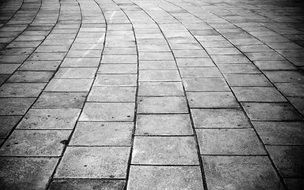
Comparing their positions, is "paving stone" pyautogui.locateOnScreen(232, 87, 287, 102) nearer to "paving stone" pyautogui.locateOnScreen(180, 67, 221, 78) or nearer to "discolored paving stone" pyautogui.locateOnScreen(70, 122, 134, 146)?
"paving stone" pyautogui.locateOnScreen(180, 67, 221, 78)

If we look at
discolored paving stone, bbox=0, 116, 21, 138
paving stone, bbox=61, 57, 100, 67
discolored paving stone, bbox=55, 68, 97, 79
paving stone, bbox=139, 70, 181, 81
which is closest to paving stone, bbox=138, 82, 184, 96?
paving stone, bbox=139, 70, 181, 81

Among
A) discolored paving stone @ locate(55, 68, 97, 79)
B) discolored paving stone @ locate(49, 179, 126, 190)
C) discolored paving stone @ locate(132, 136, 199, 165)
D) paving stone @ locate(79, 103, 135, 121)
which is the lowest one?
Answer: discolored paving stone @ locate(49, 179, 126, 190)

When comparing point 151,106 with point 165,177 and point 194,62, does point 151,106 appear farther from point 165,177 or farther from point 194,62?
point 194,62

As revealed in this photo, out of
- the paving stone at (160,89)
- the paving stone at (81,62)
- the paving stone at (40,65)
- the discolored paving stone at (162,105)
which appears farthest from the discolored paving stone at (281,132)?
the paving stone at (40,65)

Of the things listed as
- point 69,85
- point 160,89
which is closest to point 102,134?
point 160,89

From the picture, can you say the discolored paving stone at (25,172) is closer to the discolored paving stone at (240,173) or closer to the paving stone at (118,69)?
the discolored paving stone at (240,173)

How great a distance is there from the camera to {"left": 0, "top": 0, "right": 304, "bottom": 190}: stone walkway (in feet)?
10.1

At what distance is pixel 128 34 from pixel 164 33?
101 cm

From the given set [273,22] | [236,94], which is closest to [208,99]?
[236,94]

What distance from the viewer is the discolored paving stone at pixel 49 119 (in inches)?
152

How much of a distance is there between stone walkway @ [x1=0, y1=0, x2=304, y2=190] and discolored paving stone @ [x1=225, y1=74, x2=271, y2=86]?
0.02 m

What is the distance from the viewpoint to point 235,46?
22.6 feet

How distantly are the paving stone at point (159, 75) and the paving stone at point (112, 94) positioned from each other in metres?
0.52

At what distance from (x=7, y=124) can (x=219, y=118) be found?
299 cm
